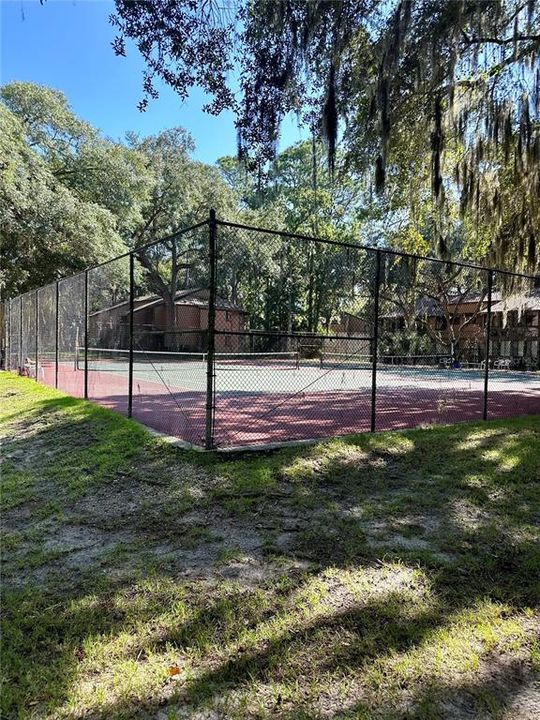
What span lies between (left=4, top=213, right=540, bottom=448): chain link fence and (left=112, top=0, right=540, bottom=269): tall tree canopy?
5.67 ft

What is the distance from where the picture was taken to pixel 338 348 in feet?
22.7

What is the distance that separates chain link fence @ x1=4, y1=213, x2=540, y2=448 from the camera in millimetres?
5930

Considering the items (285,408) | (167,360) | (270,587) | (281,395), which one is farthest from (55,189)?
(270,587)

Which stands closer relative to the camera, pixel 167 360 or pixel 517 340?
pixel 167 360

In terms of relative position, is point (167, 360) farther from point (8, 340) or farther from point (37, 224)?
point (37, 224)

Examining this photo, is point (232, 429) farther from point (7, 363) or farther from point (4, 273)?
point (4, 273)

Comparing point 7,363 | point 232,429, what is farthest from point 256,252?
point 7,363

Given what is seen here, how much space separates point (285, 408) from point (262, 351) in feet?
5.53

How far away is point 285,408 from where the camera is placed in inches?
326

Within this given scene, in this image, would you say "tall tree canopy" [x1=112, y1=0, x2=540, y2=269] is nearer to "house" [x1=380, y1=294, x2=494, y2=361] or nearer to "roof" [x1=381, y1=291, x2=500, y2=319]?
"house" [x1=380, y1=294, x2=494, y2=361]

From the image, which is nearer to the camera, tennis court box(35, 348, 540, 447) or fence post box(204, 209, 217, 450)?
fence post box(204, 209, 217, 450)

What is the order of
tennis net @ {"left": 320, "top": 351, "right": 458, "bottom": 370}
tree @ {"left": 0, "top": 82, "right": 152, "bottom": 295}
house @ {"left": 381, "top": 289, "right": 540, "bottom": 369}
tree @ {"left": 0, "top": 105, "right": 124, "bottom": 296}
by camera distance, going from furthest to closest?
tree @ {"left": 0, "top": 82, "right": 152, "bottom": 295} < tree @ {"left": 0, "top": 105, "right": 124, "bottom": 296} < house @ {"left": 381, "top": 289, "right": 540, "bottom": 369} < tennis net @ {"left": 320, "top": 351, "right": 458, "bottom": 370}

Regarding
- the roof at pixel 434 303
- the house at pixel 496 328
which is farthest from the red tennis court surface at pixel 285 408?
the roof at pixel 434 303

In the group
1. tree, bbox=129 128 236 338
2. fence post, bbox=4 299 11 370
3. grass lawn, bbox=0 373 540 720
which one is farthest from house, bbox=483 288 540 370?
tree, bbox=129 128 236 338
